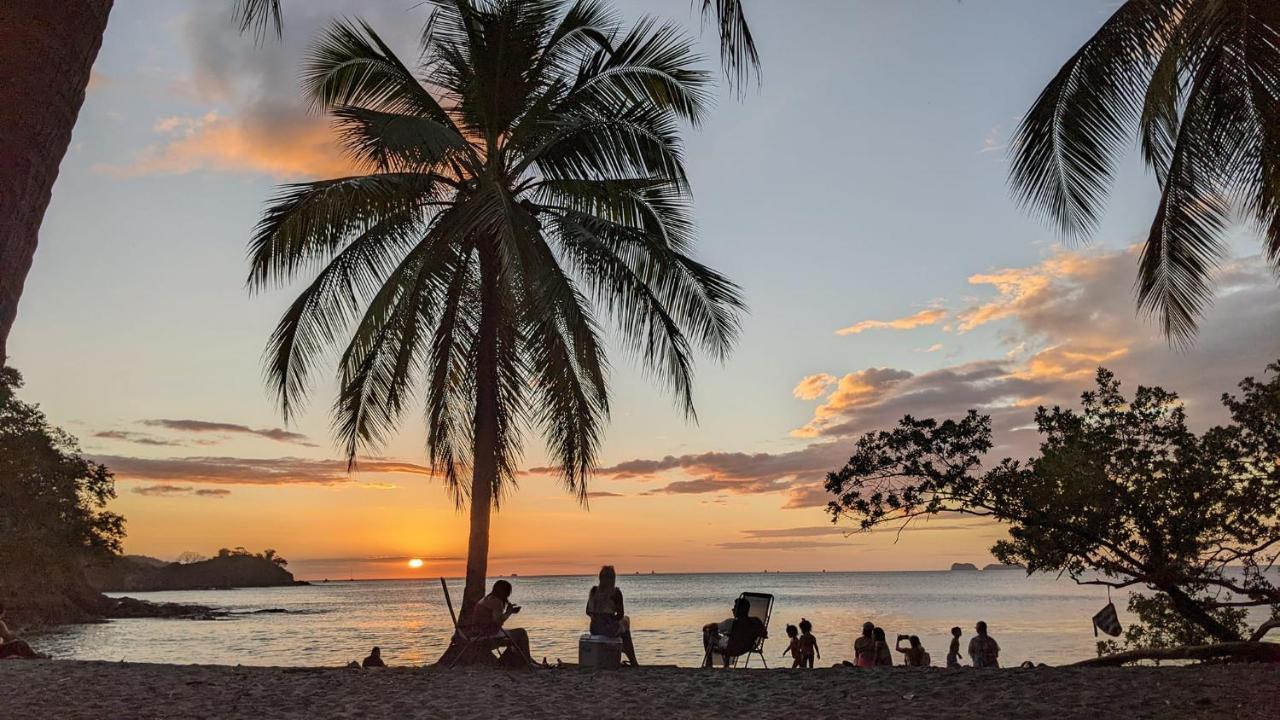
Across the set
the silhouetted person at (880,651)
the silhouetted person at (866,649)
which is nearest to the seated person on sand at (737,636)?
the silhouetted person at (866,649)

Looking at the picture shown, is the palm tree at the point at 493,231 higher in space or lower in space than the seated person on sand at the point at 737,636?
higher

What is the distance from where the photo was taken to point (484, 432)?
39.1 ft

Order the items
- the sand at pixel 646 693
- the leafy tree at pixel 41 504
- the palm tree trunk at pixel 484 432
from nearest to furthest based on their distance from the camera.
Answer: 1. the sand at pixel 646 693
2. the palm tree trunk at pixel 484 432
3. the leafy tree at pixel 41 504

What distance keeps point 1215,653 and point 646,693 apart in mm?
6929

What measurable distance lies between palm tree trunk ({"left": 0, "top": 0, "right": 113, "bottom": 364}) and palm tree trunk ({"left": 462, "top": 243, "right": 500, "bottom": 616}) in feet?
31.6

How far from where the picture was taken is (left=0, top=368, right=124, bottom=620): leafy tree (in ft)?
122

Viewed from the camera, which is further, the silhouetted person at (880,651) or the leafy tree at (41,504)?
the leafy tree at (41,504)

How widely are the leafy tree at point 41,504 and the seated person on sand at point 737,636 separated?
31.7 meters

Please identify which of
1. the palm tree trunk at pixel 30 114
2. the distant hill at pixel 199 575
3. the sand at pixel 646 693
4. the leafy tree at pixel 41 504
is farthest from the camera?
the distant hill at pixel 199 575

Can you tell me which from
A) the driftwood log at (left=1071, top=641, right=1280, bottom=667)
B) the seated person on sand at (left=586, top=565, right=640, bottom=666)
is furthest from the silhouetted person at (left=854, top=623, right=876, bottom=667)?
the seated person on sand at (left=586, top=565, right=640, bottom=666)

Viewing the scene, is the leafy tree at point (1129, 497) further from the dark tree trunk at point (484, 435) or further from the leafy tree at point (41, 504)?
the leafy tree at point (41, 504)

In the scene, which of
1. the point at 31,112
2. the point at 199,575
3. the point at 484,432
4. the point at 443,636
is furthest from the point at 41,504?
the point at 199,575

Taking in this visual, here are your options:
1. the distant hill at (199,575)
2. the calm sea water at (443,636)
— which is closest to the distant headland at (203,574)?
the distant hill at (199,575)

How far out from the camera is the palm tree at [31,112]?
208cm
